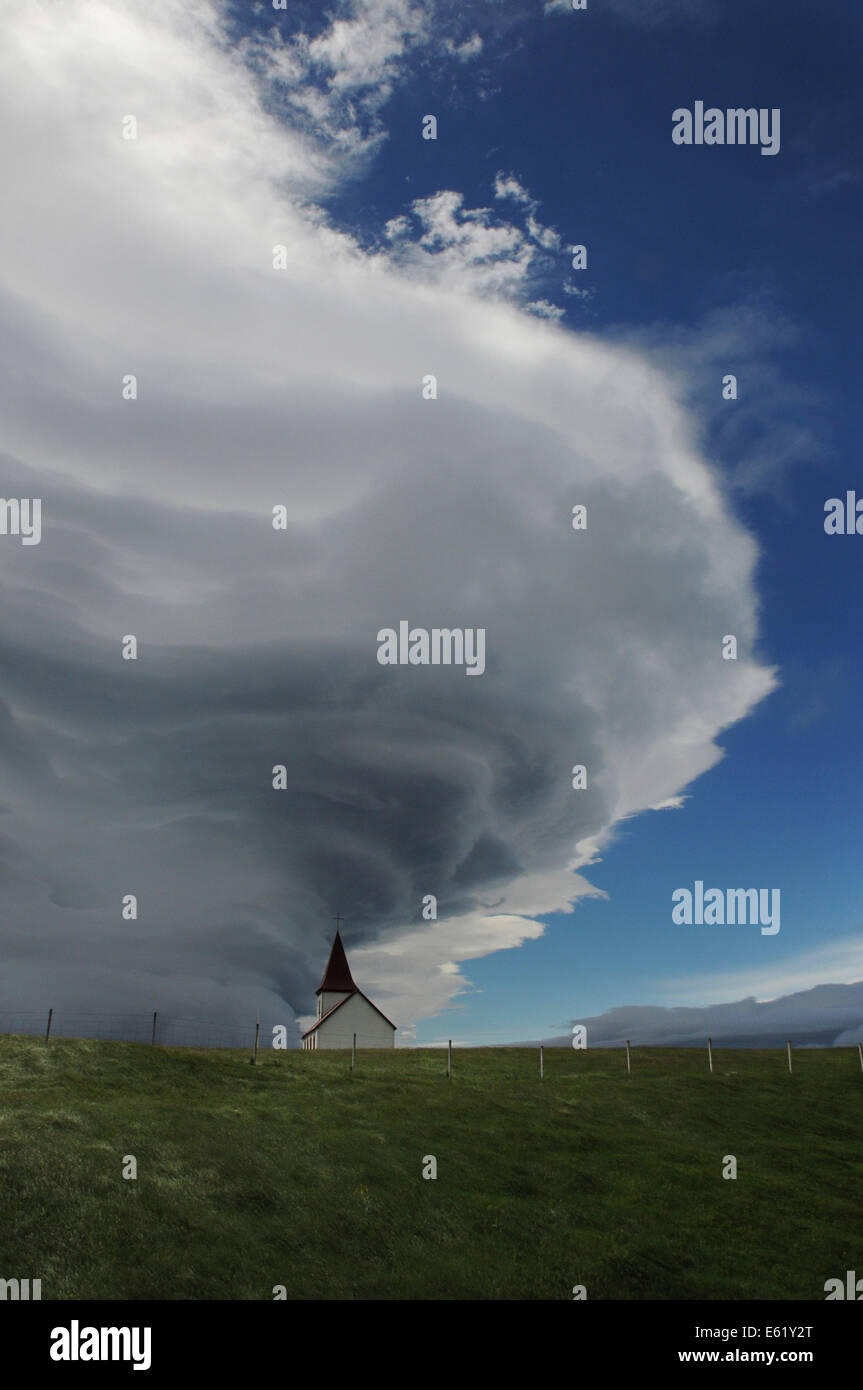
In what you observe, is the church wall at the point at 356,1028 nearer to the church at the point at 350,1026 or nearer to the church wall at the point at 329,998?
the church at the point at 350,1026

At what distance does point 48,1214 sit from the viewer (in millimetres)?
27391

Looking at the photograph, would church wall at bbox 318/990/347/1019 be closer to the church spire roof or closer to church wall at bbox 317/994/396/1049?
the church spire roof

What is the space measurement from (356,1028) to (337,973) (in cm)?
947

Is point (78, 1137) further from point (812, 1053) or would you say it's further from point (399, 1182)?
point (812, 1053)

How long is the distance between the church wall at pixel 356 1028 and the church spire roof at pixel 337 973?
14.6 ft

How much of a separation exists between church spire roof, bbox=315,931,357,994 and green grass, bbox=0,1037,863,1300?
154 feet

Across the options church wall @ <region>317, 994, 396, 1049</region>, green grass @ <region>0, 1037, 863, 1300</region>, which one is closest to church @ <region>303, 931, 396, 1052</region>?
church wall @ <region>317, 994, 396, 1049</region>

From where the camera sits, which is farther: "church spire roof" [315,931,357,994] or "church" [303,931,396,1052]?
"church spire roof" [315,931,357,994]

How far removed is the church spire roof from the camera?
104 meters

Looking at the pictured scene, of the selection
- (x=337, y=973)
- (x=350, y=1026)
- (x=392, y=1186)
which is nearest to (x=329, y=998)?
(x=337, y=973)

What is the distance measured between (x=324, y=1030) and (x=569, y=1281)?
7158 cm

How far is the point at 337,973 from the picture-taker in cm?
10544
